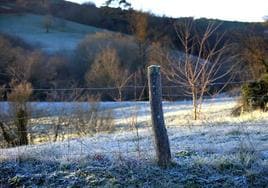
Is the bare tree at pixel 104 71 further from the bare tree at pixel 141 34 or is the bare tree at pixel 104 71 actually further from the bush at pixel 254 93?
the bush at pixel 254 93

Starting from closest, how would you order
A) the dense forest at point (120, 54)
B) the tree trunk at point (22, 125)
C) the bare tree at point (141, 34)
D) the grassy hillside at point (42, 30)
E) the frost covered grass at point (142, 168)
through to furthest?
the frost covered grass at point (142, 168) < the tree trunk at point (22, 125) < the dense forest at point (120, 54) < the bare tree at point (141, 34) < the grassy hillside at point (42, 30)

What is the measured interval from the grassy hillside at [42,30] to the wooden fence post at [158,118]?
7039cm

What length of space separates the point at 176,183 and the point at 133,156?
3.62 ft

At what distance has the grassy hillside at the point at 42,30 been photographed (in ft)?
272

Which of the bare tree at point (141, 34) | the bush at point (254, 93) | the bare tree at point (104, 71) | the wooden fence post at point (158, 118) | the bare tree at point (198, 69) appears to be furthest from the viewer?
the bare tree at point (141, 34)

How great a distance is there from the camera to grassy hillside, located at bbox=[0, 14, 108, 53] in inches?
3268

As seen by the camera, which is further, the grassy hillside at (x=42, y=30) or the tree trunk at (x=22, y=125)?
the grassy hillside at (x=42, y=30)

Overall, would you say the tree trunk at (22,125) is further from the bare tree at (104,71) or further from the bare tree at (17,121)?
the bare tree at (104,71)

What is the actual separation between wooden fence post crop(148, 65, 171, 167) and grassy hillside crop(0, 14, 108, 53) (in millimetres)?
70390

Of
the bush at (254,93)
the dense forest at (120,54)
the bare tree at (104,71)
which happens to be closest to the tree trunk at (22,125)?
the dense forest at (120,54)

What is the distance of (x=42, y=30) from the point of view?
98688 mm

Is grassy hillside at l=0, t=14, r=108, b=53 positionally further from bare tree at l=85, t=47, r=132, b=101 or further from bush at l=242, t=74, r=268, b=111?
bush at l=242, t=74, r=268, b=111

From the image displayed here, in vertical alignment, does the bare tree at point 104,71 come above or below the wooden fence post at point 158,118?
above

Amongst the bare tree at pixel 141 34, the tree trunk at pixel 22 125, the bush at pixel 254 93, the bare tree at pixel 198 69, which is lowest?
the tree trunk at pixel 22 125
